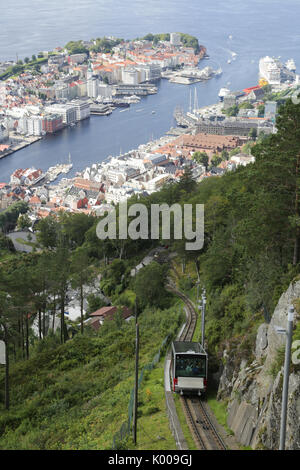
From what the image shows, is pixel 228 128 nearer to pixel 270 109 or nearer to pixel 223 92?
pixel 270 109

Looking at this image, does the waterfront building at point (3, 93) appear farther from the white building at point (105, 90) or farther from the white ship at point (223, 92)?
the white ship at point (223, 92)

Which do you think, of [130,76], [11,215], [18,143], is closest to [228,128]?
[18,143]

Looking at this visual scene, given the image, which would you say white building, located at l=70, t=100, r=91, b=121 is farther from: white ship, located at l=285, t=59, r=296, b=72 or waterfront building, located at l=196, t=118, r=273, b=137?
white ship, located at l=285, t=59, r=296, b=72

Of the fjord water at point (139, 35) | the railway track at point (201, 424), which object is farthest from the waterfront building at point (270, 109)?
the railway track at point (201, 424)

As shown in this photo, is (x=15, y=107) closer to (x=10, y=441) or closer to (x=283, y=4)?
(x=10, y=441)

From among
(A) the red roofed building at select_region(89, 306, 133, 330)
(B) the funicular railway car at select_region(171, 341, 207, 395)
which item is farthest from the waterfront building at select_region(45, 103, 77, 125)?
(B) the funicular railway car at select_region(171, 341, 207, 395)

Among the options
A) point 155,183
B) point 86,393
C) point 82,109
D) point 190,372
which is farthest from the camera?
point 82,109
